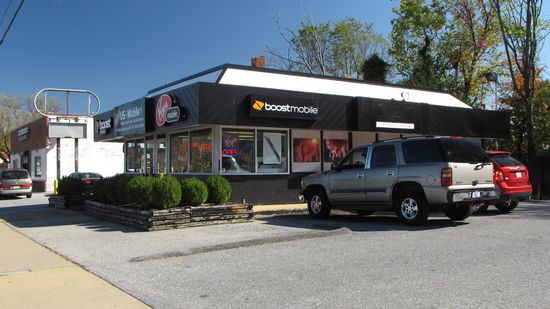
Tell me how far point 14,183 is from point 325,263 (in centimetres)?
2518

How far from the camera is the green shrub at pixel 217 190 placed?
43.5 ft

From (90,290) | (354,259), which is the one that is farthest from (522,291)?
(90,290)

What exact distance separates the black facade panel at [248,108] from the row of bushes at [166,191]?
2.75 meters

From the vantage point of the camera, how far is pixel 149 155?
22016 millimetres

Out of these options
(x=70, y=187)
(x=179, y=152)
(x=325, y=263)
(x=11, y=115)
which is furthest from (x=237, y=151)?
(x=11, y=115)

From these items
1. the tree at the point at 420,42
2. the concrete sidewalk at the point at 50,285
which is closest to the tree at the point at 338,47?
the tree at the point at 420,42

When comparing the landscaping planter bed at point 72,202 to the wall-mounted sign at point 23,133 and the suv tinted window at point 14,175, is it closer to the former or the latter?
the suv tinted window at point 14,175

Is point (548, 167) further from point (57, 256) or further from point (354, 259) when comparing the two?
point (57, 256)

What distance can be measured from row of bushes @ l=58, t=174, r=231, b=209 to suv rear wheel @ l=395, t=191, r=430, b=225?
15.1ft

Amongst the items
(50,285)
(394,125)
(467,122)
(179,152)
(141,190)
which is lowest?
(50,285)

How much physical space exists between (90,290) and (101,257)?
7.66ft

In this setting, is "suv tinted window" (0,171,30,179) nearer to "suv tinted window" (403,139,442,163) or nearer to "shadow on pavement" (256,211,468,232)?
"shadow on pavement" (256,211,468,232)

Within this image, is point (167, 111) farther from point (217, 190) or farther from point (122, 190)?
point (217, 190)

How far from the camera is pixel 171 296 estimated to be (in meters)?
6.12
